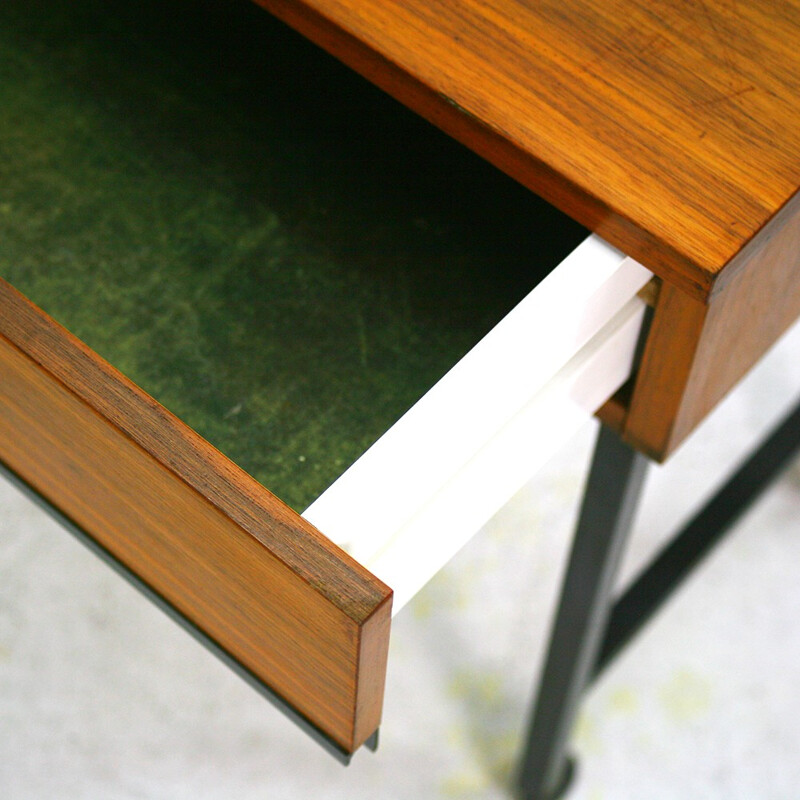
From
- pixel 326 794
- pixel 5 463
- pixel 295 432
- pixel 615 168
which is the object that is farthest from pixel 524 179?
pixel 326 794

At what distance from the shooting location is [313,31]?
1.91ft

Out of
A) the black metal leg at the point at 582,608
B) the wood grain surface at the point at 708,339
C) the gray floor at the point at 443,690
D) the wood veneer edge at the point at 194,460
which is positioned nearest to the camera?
the wood veneer edge at the point at 194,460

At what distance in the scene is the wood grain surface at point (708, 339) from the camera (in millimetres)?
562

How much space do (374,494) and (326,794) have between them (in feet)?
2.34

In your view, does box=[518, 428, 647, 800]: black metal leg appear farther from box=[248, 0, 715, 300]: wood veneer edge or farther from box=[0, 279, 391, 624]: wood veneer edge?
box=[0, 279, 391, 624]: wood veneer edge

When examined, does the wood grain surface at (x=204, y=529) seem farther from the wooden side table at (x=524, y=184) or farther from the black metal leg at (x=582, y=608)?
the black metal leg at (x=582, y=608)

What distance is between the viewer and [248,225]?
67 centimetres

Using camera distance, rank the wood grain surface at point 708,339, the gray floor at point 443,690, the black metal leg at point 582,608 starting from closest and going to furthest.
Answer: the wood grain surface at point 708,339 < the black metal leg at point 582,608 < the gray floor at point 443,690

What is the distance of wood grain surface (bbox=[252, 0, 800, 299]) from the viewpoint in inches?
20.5

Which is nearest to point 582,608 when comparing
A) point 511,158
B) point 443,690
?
point 443,690

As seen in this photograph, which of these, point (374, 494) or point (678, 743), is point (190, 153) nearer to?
point (374, 494)

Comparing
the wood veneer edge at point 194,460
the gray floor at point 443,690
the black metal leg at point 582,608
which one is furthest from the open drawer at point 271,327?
the gray floor at point 443,690

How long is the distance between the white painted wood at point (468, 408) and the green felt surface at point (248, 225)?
65 millimetres

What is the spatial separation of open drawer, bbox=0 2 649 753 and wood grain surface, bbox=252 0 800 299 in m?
0.03
